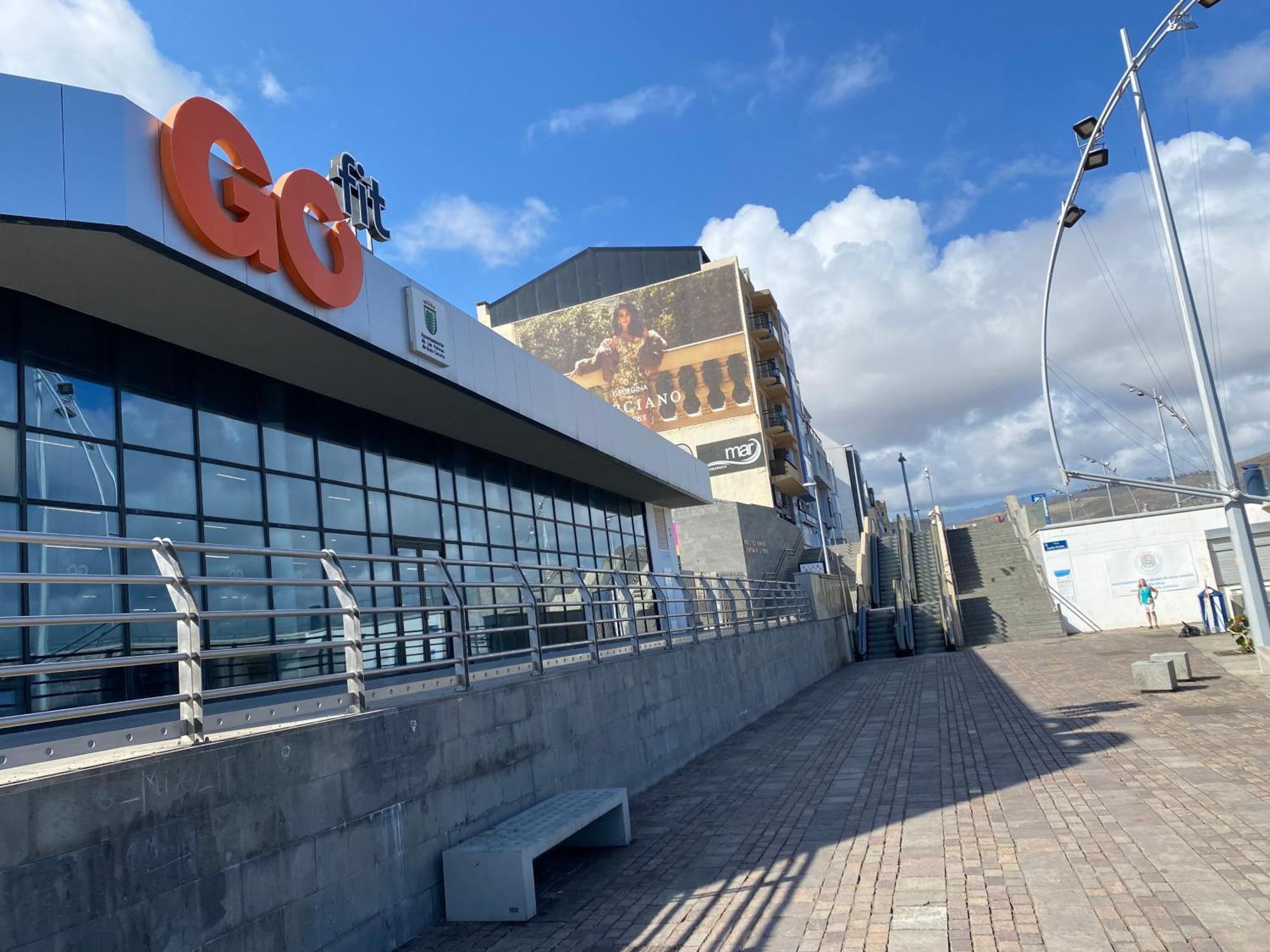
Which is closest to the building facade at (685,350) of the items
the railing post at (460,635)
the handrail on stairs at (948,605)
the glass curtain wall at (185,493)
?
the handrail on stairs at (948,605)

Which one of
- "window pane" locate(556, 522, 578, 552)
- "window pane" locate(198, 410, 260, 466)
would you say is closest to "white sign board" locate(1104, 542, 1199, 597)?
"window pane" locate(556, 522, 578, 552)

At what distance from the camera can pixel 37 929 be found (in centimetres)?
363

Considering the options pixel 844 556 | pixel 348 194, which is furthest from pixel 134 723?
pixel 844 556

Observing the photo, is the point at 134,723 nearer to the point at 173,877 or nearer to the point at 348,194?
the point at 173,877

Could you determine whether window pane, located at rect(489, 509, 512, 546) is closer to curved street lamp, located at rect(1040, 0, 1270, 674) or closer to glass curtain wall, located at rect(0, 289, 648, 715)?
glass curtain wall, located at rect(0, 289, 648, 715)

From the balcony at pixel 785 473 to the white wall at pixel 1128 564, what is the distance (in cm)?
1758

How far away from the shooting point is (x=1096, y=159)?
56.0 ft

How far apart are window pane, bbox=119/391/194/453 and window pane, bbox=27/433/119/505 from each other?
0.37 m

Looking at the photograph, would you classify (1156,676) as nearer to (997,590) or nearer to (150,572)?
(150,572)

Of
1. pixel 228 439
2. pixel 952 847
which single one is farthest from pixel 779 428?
pixel 952 847

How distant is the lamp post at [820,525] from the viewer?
132 ft

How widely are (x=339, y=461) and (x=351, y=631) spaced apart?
6.66 meters

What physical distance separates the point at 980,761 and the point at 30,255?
1051 cm

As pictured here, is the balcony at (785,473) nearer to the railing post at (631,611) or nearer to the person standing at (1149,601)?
the person standing at (1149,601)
